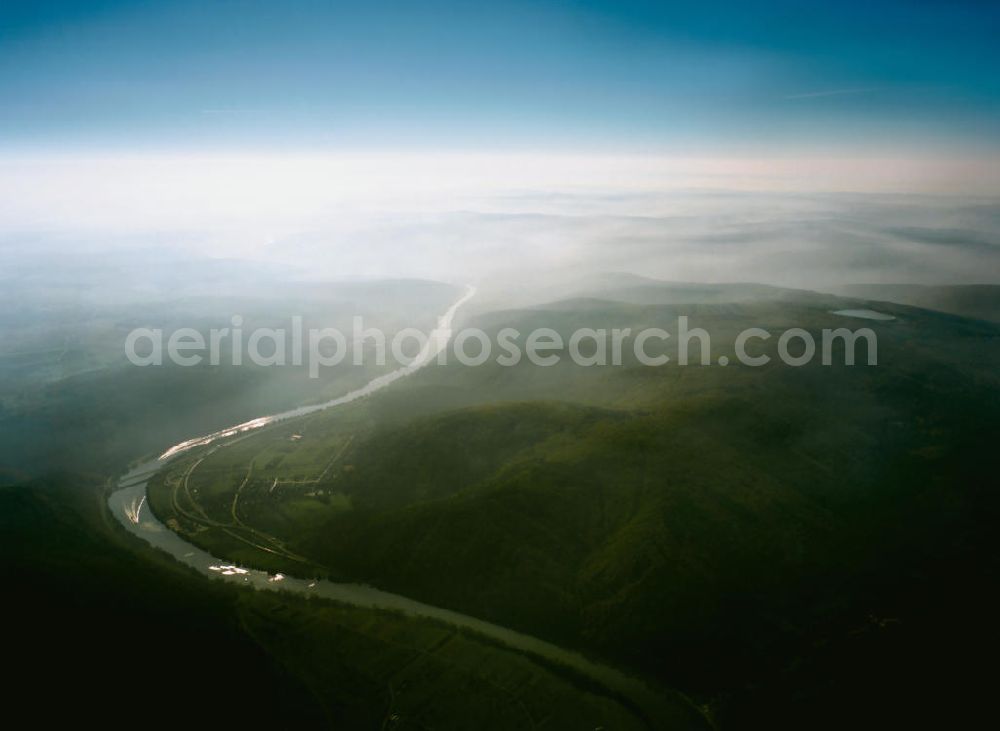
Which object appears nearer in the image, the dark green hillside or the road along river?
the road along river

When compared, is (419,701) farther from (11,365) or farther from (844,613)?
(11,365)

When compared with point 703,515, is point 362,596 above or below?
below

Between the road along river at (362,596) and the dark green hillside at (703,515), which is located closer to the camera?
the road along river at (362,596)

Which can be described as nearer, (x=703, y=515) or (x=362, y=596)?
(x=362, y=596)

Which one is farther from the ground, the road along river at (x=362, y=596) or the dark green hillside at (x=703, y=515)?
the dark green hillside at (x=703, y=515)

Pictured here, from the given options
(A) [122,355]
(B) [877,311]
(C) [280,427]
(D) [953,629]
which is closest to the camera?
(D) [953,629]

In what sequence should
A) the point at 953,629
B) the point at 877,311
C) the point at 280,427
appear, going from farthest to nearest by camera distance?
1. the point at 877,311
2. the point at 280,427
3. the point at 953,629

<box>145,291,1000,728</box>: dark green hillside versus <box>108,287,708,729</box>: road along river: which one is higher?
<box>145,291,1000,728</box>: dark green hillside

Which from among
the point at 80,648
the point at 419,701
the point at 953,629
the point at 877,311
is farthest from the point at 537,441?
the point at 877,311
